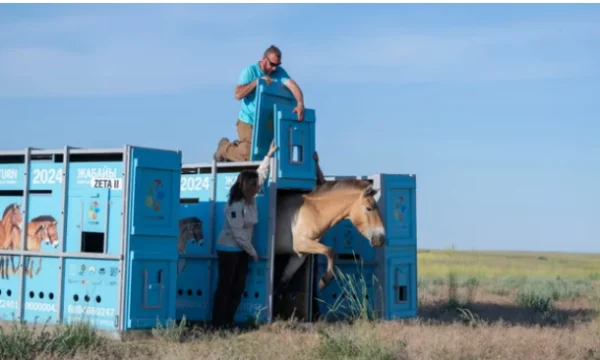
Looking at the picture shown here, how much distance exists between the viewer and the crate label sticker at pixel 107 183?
14.0m

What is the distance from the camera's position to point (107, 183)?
14.1 metres

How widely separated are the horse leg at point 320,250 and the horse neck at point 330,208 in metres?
0.26

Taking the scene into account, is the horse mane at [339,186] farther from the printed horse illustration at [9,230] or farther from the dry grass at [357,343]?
the printed horse illustration at [9,230]

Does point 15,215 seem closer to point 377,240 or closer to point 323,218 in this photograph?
point 323,218

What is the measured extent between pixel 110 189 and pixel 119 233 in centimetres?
60

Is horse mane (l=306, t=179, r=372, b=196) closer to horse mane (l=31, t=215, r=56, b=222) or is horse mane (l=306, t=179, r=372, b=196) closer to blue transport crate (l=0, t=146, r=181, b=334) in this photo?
blue transport crate (l=0, t=146, r=181, b=334)

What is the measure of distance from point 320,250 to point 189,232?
77.4 inches

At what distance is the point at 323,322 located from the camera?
16016 mm

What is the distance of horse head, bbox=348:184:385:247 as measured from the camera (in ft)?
53.0

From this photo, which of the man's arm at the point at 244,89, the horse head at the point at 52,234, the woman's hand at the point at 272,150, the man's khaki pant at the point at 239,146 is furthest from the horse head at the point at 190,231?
the horse head at the point at 52,234

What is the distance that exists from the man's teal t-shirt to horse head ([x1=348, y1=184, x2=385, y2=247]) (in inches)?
84.3

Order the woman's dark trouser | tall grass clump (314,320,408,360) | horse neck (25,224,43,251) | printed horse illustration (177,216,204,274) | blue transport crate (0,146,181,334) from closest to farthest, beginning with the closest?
tall grass clump (314,320,408,360) → blue transport crate (0,146,181,334) → horse neck (25,224,43,251) → the woman's dark trouser → printed horse illustration (177,216,204,274)

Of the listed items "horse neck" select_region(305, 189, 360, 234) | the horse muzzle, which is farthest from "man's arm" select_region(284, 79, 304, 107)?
the horse muzzle

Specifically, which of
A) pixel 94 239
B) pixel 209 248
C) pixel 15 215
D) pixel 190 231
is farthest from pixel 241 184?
pixel 15 215
